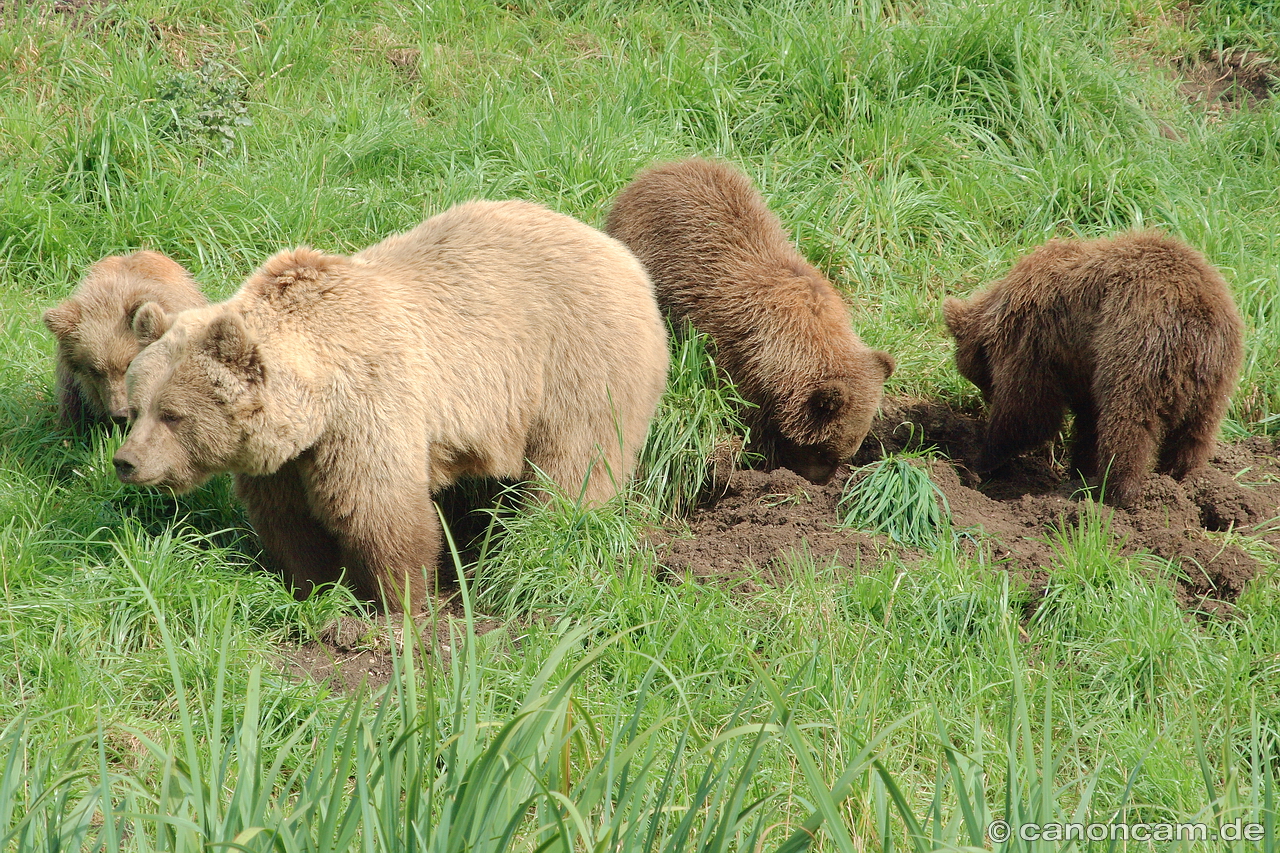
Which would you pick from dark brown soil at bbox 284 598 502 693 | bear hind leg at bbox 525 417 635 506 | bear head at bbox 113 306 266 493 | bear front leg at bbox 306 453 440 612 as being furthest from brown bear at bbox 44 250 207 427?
bear hind leg at bbox 525 417 635 506

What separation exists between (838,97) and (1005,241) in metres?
1.52

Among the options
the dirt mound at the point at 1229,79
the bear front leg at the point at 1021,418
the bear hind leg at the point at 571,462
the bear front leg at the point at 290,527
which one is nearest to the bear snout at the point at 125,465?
the bear front leg at the point at 290,527

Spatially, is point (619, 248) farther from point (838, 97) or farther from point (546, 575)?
point (838, 97)

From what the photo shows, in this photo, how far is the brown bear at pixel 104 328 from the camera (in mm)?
5180

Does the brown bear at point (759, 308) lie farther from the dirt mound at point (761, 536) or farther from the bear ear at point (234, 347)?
the bear ear at point (234, 347)

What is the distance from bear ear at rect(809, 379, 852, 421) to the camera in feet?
19.1

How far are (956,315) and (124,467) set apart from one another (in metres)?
4.09

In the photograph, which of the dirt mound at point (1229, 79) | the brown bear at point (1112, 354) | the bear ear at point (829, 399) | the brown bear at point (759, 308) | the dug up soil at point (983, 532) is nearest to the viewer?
the dug up soil at point (983, 532)

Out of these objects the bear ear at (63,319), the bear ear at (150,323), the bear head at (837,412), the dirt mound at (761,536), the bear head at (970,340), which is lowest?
the dirt mound at (761,536)

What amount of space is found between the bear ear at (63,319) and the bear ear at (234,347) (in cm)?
137

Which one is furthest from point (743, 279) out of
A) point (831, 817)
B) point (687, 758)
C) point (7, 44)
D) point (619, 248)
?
point (7, 44)

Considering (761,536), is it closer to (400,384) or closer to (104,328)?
(400,384)

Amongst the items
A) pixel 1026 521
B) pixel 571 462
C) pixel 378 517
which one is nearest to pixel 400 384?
pixel 378 517

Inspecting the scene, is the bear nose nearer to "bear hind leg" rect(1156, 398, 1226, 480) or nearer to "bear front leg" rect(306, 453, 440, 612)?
"bear front leg" rect(306, 453, 440, 612)
